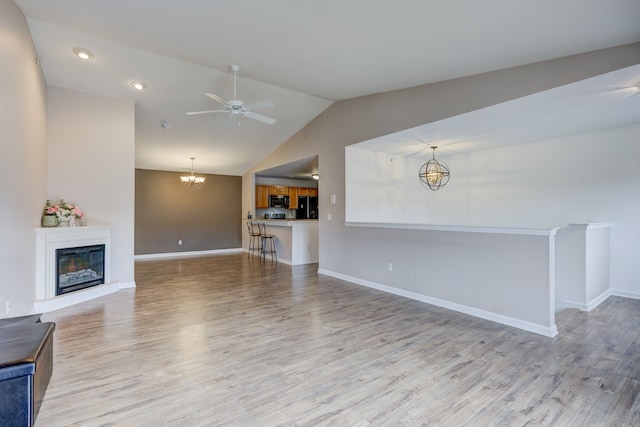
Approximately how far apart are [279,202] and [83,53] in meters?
6.29

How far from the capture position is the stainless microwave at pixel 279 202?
9547 millimetres

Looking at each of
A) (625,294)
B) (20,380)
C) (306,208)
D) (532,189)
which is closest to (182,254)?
(306,208)

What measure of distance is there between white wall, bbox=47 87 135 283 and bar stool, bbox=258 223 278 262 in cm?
335

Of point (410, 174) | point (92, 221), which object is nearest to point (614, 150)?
point (410, 174)

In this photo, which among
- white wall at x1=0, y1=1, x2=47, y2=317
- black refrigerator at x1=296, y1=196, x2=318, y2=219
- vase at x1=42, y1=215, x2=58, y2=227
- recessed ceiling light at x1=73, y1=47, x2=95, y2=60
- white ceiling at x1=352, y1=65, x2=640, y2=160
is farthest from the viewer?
black refrigerator at x1=296, y1=196, x2=318, y2=219

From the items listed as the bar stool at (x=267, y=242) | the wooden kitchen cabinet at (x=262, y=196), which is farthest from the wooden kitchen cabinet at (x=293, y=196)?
the bar stool at (x=267, y=242)

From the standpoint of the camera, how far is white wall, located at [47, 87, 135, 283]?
4574 millimetres

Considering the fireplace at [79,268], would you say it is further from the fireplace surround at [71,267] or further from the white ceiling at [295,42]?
the white ceiling at [295,42]

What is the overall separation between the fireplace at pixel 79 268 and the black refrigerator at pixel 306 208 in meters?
6.10

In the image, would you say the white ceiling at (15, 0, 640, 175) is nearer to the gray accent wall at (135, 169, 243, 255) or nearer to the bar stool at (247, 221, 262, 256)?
the gray accent wall at (135, 169, 243, 255)

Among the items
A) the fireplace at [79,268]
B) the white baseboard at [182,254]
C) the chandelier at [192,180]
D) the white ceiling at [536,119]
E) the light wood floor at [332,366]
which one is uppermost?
the white ceiling at [536,119]

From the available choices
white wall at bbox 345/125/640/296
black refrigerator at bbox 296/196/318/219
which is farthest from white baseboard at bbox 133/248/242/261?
white wall at bbox 345/125/640/296

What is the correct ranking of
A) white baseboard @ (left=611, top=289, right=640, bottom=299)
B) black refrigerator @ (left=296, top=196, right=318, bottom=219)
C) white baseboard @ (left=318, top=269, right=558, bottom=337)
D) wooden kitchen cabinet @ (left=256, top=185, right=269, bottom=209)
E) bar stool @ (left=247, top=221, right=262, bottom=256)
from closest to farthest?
white baseboard @ (left=318, top=269, right=558, bottom=337) → white baseboard @ (left=611, top=289, right=640, bottom=299) → bar stool @ (left=247, top=221, right=262, bottom=256) → wooden kitchen cabinet @ (left=256, top=185, right=269, bottom=209) → black refrigerator @ (left=296, top=196, right=318, bottom=219)

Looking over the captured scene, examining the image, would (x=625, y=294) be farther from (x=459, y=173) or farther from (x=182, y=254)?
(x=182, y=254)
